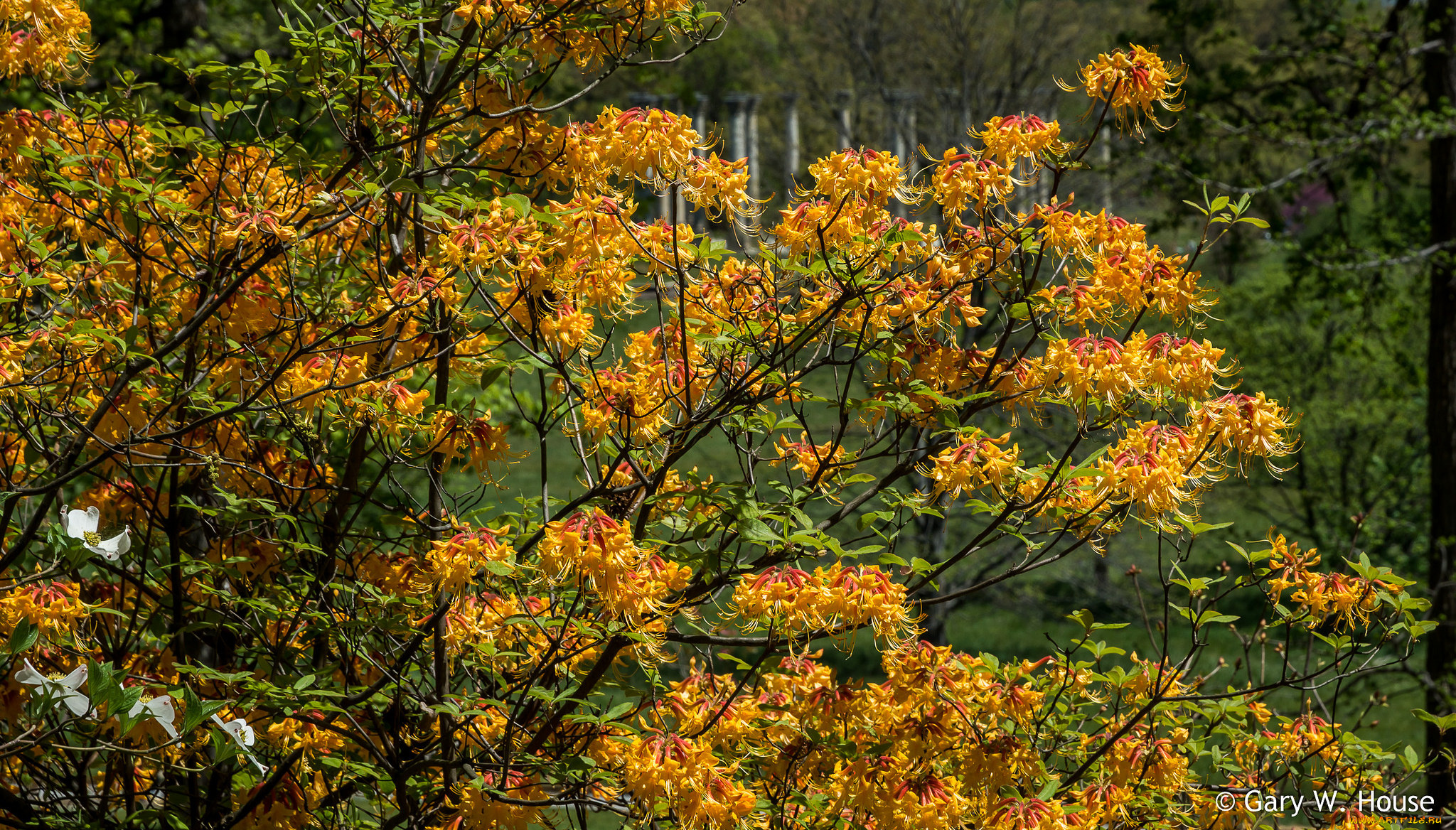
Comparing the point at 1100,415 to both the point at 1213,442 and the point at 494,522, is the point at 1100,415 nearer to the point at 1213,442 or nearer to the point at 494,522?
the point at 1213,442

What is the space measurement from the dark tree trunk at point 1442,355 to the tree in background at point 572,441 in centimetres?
539

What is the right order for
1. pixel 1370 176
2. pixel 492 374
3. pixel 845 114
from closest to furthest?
1. pixel 492 374
2. pixel 1370 176
3. pixel 845 114

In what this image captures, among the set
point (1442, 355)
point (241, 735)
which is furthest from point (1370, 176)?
point (241, 735)

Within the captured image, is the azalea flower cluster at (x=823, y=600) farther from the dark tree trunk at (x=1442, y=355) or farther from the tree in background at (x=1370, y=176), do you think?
the dark tree trunk at (x=1442, y=355)

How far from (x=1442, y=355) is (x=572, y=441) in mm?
7071

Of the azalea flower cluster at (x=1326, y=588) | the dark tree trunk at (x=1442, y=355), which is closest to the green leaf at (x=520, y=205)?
the azalea flower cluster at (x=1326, y=588)

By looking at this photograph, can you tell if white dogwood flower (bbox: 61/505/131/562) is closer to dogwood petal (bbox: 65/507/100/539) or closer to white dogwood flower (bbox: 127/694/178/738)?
dogwood petal (bbox: 65/507/100/539)

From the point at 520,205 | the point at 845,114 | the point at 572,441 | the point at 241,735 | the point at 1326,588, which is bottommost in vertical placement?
the point at 241,735

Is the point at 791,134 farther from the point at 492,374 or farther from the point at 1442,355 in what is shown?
the point at 492,374

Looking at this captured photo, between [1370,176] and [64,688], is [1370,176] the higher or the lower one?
the higher one

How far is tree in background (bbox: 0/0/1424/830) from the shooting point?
93.2 inches

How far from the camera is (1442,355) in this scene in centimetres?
786

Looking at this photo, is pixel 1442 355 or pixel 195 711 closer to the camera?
pixel 195 711

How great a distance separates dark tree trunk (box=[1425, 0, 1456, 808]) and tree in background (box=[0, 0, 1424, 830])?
5393mm
